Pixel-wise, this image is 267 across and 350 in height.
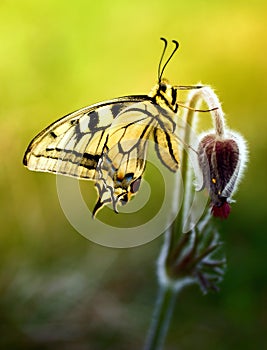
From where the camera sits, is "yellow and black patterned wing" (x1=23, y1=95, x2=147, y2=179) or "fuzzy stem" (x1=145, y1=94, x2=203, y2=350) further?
"fuzzy stem" (x1=145, y1=94, x2=203, y2=350)

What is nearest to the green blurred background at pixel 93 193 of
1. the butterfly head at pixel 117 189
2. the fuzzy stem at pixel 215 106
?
the butterfly head at pixel 117 189

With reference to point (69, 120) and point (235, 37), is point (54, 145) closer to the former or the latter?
point (69, 120)

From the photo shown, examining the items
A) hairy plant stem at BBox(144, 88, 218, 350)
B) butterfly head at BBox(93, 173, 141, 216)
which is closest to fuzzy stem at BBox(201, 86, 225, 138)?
hairy plant stem at BBox(144, 88, 218, 350)

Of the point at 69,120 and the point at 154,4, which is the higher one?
the point at 154,4

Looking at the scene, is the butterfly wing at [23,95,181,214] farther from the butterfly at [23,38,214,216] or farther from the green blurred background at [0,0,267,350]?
the green blurred background at [0,0,267,350]

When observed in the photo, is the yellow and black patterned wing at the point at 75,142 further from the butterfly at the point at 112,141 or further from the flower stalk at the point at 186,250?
the flower stalk at the point at 186,250

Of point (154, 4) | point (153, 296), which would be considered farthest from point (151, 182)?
point (154, 4)
